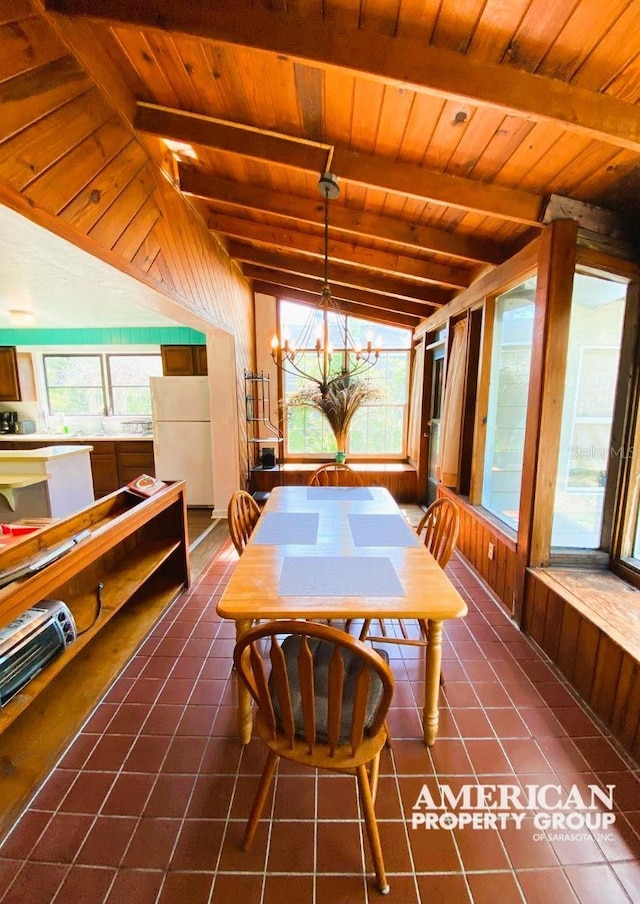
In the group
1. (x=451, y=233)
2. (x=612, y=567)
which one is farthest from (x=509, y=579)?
(x=451, y=233)

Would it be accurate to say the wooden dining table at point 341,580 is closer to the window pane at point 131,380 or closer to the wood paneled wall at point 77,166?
the wood paneled wall at point 77,166

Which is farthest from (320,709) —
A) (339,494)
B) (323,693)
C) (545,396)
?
(545,396)

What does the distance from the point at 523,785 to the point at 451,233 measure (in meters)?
3.00

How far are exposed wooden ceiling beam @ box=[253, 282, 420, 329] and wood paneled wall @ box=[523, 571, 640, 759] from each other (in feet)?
11.7

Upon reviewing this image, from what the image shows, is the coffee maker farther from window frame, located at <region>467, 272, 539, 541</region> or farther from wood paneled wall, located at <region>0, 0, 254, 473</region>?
window frame, located at <region>467, 272, 539, 541</region>

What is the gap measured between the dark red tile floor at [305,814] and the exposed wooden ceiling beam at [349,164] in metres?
2.43

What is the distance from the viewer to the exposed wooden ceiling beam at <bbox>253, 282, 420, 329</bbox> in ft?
15.4

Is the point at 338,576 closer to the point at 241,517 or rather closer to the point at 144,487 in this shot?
the point at 241,517

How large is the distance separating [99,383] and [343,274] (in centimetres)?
388

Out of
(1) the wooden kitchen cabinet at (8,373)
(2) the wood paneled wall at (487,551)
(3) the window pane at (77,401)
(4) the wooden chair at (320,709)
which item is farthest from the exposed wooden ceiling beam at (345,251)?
(1) the wooden kitchen cabinet at (8,373)

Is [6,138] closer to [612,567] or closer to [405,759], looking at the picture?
[405,759]

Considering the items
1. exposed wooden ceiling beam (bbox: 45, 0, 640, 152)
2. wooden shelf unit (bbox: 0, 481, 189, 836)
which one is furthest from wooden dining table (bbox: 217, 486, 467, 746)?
exposed wooden ceiling beam (bbox: 45, 0, 640, 152)

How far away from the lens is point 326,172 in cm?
188

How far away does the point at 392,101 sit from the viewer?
4.97 feet
